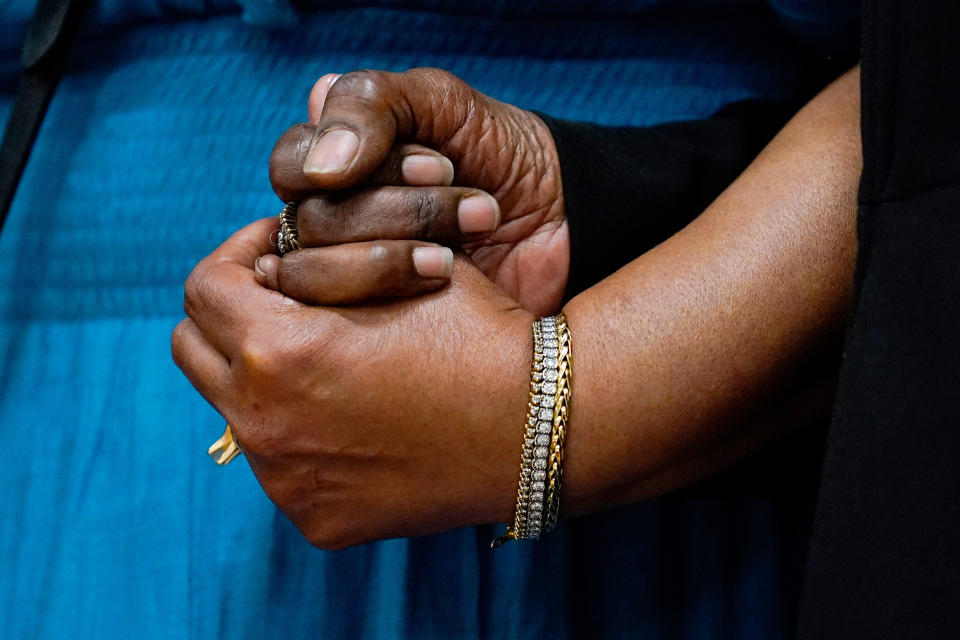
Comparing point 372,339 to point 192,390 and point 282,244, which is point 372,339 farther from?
point 192,390

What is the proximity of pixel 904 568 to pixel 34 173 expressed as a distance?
83 cm

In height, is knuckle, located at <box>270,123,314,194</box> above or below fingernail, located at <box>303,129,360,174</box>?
below

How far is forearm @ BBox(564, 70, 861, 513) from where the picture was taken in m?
0.52

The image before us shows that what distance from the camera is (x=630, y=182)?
0.67 meters

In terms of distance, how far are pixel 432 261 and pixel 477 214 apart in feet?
0.19

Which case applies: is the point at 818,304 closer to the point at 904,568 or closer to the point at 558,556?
the point at 904,568

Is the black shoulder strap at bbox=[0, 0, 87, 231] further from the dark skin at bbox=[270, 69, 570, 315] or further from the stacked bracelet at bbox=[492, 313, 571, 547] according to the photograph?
the stacked bracelet at bbox=[492, 313, 571, 547]

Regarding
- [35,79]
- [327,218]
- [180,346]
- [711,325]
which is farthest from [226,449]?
[35,79]

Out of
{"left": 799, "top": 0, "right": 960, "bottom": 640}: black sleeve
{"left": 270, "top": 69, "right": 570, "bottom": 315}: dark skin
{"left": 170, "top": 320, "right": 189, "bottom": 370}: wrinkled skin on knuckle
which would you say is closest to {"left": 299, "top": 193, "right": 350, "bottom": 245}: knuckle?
{"left": 270, "top": 69, "right": 570, "bottom": 315}: dark skin

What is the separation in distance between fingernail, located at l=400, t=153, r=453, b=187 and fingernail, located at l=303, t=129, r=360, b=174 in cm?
6

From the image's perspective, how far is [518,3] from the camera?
74 centimetres

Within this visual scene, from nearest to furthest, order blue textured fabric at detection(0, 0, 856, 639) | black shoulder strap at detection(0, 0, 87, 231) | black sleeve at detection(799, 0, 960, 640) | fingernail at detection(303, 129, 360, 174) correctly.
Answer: black sleeve at detection(799, 0, 960, 640) < fingernail at detection(303, 129, 360, 174) < blue textured fabric at detection(0, 0, 856, 639) < black shoulder strap at detection(0, 0, 87, 231)

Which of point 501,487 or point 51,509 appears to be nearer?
point 501,487

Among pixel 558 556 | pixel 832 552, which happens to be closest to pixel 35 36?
pixel 558 556
